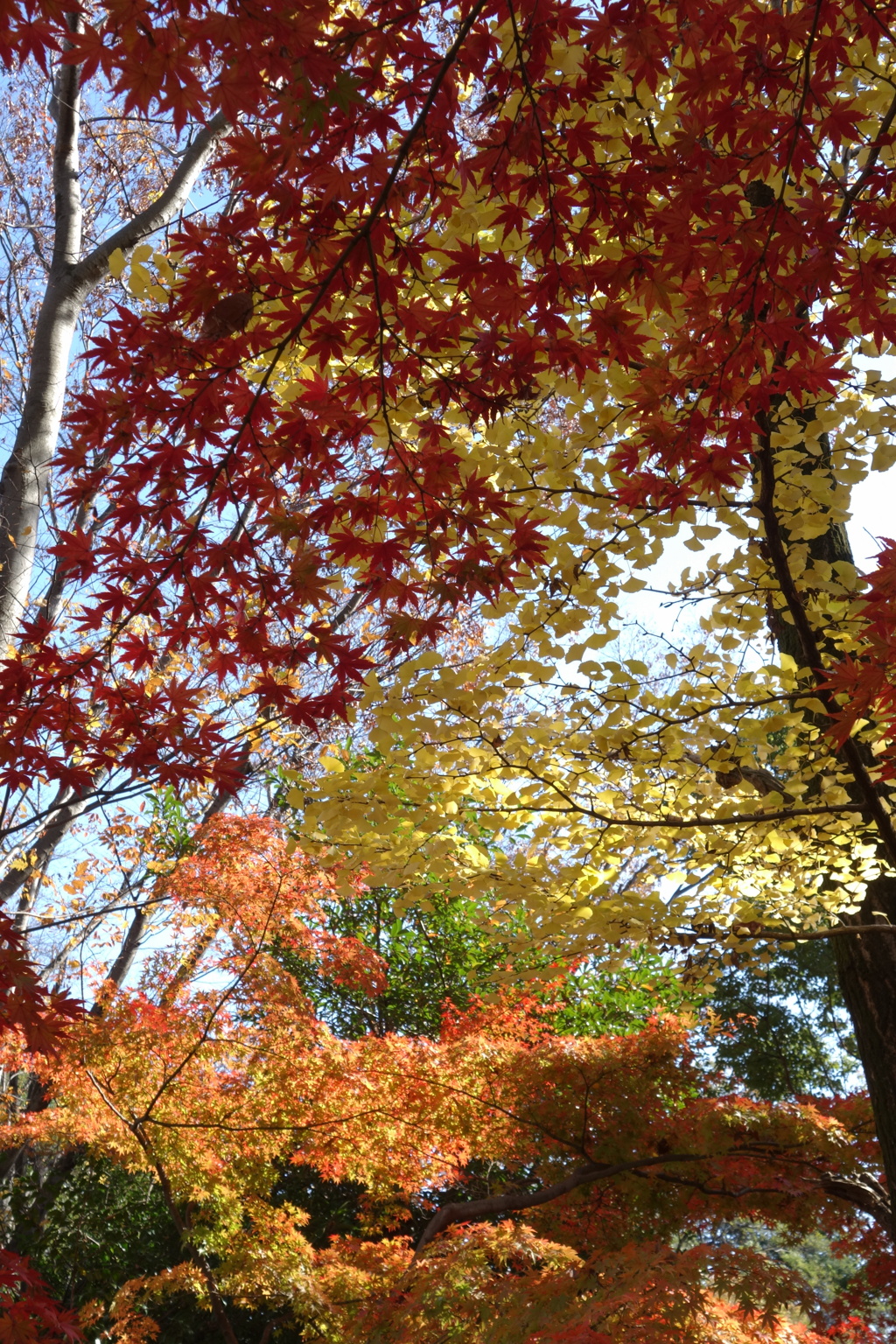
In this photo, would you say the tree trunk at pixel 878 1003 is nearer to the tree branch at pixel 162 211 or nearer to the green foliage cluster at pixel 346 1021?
the green foliage cluster at pixel 346 1021

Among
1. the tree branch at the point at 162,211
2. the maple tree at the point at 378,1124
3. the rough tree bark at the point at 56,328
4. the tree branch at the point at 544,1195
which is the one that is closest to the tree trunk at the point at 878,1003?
the maple tree at the point at 378,1124

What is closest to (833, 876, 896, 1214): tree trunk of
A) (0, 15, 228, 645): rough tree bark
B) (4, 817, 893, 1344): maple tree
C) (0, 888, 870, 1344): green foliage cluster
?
(4, 817, 893, 1344): maple tree

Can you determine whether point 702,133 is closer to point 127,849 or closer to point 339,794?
point 339,794

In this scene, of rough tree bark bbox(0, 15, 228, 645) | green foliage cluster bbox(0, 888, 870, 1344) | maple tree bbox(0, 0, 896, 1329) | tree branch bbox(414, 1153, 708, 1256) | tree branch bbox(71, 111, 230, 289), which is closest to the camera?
maple tree bbox(0, 0, 896, 1329)

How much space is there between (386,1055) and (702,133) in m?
4.36

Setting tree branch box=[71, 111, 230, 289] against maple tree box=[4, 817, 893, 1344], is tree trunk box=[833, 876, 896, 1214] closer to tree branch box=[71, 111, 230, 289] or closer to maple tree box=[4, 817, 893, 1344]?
maple tree box=[4, 817, 893, 1344]

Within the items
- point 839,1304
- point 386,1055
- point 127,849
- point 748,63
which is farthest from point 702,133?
point 127,849

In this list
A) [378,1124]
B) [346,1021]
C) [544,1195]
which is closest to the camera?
[544,1195]

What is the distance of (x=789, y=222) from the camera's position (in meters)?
1.93

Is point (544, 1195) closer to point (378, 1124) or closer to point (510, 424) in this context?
point (378, 1124)

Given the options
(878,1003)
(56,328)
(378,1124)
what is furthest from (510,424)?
(378,1124)

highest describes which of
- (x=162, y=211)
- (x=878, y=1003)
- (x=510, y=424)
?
(x=162, y=211)

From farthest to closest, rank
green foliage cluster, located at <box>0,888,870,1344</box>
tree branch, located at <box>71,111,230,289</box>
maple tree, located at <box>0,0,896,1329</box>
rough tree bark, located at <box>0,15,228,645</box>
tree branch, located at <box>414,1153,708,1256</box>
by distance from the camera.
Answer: green foliage cluster, located at <box>0,888,870,1344</box>
tree branch, located at <box>414,1153,708,1256</box>
tree branch, located at <box>71,111,230,289</box>
rough tree bark, located at <box>0,15,228,645</box>
maple tree, located at <box>0,0,896,1329</box>

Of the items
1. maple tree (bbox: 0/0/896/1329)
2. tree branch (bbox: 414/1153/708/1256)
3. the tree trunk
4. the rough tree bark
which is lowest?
tree branch (bbox: 414/1153/708/1256)
